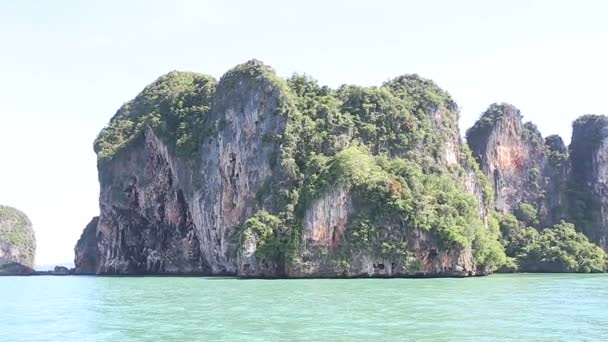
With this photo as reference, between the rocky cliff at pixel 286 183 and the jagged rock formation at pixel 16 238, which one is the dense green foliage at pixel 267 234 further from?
the jagged rock formation at pixel 16 238

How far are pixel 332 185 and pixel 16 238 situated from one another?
7442 cm

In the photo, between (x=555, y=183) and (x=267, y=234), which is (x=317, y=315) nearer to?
(x=267, y=234)

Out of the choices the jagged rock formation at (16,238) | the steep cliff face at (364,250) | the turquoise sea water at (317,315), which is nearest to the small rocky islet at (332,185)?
the steep cliff face at (364,250)

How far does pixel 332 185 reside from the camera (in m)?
52.9

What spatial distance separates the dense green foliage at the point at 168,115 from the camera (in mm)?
65938

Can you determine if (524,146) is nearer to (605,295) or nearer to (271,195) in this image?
(271,195)

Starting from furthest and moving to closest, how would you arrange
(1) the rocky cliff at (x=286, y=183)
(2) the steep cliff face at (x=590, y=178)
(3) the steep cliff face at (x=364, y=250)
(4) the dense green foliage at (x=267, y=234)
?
(2) the steep cliff face at (x=590, y=178), (4) the dense green foliage at (x=267, y=234), (1) the rocky cliff at (x=286, y=183), (3) the steep cliff face at (x=364, y=250)

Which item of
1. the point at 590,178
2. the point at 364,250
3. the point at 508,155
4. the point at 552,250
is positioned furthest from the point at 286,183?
the point at 590,178

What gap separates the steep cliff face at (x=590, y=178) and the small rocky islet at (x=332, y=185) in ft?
0.45

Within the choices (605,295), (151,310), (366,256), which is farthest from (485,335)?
(366,256)

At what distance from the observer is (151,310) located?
25734mm

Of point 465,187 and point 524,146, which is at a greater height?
point 524,146

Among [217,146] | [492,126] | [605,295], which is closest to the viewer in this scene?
[605,295]

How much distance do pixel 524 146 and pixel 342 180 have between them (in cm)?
3479
